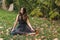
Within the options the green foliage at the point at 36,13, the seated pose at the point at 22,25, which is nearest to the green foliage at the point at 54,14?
the green foliage at the point at 36,13

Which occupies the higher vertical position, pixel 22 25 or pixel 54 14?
pixel 22 25

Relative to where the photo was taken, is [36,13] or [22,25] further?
[36,13]

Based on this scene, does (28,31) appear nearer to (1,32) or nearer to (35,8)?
(1,32)

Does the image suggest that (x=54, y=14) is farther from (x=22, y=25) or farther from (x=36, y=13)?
(x=22, y=25)

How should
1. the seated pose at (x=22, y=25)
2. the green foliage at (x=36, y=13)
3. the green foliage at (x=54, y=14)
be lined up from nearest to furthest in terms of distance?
1. the seated pose at (x=22, y=25)
2. the green foliage at (x=54, y=14)
3. the green foliage at (x=36, y=13)

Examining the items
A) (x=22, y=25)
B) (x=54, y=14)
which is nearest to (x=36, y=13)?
(x=54, y=14)

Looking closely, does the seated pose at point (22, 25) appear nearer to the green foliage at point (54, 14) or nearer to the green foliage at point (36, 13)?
the green foliage at point (54, 14)

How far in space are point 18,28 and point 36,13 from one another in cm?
573

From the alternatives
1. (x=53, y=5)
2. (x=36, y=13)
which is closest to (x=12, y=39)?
(x=53, y=5)

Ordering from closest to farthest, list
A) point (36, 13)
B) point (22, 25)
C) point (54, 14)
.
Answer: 1. point (22, 25)
2. point (54, 14)
3. point (36, 13)

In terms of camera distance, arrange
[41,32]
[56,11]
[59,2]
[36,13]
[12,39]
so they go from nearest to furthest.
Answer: [12,39], [41,32], [59,2], [56,11], [36,13]

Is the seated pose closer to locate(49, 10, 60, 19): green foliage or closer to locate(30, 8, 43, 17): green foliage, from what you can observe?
locate(49, 10, 60, 19): green foliage

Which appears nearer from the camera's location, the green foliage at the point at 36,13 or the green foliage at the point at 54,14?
the green foliage at the point at 54,14

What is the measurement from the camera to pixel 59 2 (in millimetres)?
12711
